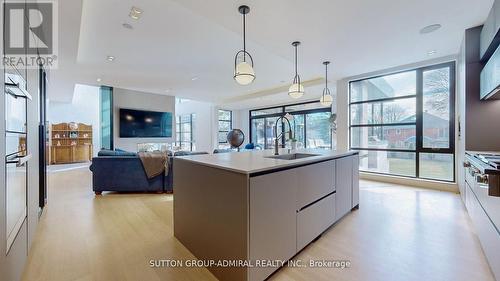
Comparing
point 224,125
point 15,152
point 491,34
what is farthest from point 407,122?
point 224,125

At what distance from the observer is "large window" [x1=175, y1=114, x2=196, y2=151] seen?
11.2 meters

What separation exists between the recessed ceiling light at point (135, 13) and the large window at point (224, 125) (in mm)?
7969

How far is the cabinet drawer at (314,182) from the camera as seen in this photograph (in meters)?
1.94

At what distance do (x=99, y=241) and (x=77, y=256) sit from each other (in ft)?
0.91

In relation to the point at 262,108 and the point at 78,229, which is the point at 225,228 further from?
the point at 262,108

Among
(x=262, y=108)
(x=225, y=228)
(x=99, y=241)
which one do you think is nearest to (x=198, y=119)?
(x=262, y=108)

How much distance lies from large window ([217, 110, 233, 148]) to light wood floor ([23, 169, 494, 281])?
754cm

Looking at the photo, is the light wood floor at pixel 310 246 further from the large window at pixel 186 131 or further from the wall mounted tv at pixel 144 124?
the large window at pixel 186 131

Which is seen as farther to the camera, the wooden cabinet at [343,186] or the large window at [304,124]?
the large window at [304,124]

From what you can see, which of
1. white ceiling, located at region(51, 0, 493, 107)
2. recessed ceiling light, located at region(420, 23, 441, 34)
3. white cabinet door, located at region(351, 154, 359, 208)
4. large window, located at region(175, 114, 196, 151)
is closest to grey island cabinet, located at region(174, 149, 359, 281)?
white cabinet door, located at region(351, 154, 359, 208)

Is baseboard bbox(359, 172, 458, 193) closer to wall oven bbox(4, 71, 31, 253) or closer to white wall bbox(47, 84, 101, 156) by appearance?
wall oven bbox(4, 71, 31, 253)

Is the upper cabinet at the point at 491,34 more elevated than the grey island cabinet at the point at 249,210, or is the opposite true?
the upper cabinet at the point at 491,34

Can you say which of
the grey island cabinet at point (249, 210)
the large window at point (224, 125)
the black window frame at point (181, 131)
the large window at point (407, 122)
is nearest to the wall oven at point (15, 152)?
the grey island cabinet at point (249, 210)

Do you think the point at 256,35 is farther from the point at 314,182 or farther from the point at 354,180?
the point at 354,180
